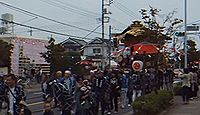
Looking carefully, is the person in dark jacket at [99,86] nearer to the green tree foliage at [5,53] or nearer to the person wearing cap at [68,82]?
the person wearing cap at [68,82]

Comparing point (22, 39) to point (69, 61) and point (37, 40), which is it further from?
point (69, 61)

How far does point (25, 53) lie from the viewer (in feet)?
165

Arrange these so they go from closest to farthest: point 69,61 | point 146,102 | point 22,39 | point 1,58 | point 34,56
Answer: point 146,102 < point 1,58 < point 22,39 < point 34,56 < point 69,61

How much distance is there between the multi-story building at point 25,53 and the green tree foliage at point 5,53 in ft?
4.70

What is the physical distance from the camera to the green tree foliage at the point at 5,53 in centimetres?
4275

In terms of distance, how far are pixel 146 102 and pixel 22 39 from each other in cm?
3691

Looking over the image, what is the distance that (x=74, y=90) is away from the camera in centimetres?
1212

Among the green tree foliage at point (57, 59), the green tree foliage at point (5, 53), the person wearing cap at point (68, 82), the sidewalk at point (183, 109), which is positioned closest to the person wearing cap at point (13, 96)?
the person wearing cap at point (68, 82)

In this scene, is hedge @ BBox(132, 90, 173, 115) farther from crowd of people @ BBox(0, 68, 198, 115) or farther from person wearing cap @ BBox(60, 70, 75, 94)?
person wearing cap @ BBox(60, 70, 75, 94)

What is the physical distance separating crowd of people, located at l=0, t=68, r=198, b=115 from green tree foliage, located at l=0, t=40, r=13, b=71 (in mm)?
22269

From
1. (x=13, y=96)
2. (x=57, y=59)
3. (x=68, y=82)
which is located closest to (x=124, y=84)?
(x=68, y=82)

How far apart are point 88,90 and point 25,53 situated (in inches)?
1525

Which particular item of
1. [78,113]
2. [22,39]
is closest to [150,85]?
A: [78,113]

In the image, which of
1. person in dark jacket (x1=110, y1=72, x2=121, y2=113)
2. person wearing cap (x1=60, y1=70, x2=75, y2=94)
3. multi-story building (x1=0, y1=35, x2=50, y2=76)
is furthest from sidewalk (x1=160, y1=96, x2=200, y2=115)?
multi-story building (x1=0, y1=35, x2=50, y2=76)
